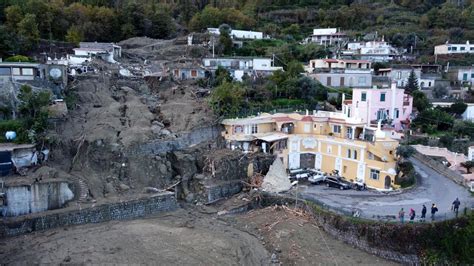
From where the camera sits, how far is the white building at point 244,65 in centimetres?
4862

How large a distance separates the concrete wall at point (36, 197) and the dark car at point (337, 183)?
58.6 feet

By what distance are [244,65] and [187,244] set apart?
3085cm

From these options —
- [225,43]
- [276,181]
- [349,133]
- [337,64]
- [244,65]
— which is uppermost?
[225,43]

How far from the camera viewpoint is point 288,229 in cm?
2583

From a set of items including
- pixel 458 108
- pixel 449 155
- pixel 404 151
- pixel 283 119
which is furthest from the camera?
pixel 458 108

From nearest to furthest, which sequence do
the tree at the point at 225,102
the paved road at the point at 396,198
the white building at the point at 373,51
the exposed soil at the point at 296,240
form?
the exposed soil at the point at 296,240 → the paved road at the point at 396,198 → the tree at the point at 225,102 → the white building at the point at 373,51

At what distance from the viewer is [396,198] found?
2688 cm

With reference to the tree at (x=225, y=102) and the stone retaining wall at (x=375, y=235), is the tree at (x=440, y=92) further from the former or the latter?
the stone retaining wall at (x=375, y=235)

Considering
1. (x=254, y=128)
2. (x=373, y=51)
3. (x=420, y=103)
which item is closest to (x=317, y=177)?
(x=254, y=128)

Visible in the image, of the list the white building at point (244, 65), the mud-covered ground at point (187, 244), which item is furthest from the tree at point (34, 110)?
the white building at point (244, 65)

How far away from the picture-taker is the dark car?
31031mm

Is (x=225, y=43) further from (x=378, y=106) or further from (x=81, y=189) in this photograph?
(x=81, y=189)

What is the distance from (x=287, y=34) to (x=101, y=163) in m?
50.6

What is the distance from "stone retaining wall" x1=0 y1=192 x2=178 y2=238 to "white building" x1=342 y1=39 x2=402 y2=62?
4092 cm
